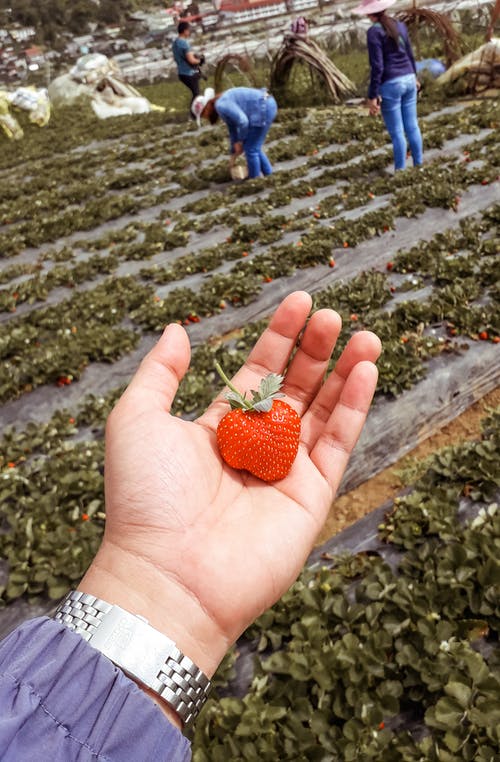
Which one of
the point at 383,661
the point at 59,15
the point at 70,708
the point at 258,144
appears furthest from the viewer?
the point at 59,15

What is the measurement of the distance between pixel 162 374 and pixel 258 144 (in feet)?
31.3

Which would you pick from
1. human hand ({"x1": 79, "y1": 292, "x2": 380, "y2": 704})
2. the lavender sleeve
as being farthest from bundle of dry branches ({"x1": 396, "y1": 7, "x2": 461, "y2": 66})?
the lavender sleeve

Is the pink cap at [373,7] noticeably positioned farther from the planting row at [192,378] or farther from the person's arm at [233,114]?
the planting row at [192,378]

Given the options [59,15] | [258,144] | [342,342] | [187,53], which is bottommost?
[342,342]

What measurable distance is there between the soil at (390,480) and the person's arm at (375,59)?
633cm

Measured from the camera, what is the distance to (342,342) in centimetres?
527

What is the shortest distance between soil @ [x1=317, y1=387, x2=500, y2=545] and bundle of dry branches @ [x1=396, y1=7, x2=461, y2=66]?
17.8 meters

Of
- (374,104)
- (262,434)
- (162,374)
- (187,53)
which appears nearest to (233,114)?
(374,104)

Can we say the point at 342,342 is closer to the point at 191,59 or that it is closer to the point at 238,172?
the point at 238,172

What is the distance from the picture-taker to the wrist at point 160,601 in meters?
1.79

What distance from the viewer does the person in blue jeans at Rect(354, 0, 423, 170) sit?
8.48 m

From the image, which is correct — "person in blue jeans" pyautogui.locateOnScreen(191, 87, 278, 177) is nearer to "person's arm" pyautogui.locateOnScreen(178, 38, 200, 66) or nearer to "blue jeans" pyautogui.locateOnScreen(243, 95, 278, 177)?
"blue jeans" pyautogui.locateOnScreen(243, 95, 278, 177)

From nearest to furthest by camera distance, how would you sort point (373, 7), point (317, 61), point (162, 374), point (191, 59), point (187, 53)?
point (162, 374)
point (373, 7)
point (317, 61)
point (187, 53)
point (191, 59)

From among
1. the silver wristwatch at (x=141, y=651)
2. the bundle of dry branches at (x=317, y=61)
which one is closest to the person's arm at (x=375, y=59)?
the silver wristwatch at (x=141, y=651)
